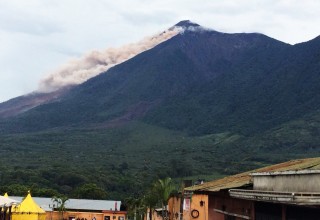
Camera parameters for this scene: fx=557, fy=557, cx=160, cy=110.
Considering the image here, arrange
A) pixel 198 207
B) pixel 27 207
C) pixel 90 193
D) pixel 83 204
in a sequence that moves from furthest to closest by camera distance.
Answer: pixel 90 193
pixel 83 204
pixel 27 207
pixel 198 207

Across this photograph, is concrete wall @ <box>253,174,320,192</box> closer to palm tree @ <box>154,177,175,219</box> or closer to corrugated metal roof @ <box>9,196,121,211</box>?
palm tree @ <box>154,177,175,219</box>

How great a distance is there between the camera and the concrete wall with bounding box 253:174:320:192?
38.5 ft

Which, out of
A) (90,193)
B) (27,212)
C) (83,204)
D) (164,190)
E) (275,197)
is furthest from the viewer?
(90,193)

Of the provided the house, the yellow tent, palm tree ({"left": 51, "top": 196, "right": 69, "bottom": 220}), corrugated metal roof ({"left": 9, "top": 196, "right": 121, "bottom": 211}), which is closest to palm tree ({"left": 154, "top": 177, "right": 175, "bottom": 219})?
the yellow tent

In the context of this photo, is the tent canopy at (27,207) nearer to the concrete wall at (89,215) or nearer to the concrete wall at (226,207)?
the concrete wall at (226,207)

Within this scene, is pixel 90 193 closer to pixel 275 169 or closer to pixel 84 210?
pixel 84 210

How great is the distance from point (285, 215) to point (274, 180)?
98cm

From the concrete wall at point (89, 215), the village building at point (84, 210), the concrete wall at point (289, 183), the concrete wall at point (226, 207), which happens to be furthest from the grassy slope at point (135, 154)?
the concrete wall at point (289, 183)

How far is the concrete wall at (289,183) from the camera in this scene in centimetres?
1174

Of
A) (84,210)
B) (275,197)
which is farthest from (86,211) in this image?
(275,197)

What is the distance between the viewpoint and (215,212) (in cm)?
2181

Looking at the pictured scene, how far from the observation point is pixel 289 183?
12.9 m

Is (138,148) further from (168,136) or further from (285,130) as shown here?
(285,130)

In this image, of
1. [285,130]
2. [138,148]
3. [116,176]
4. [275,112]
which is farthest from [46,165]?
[275,112]
